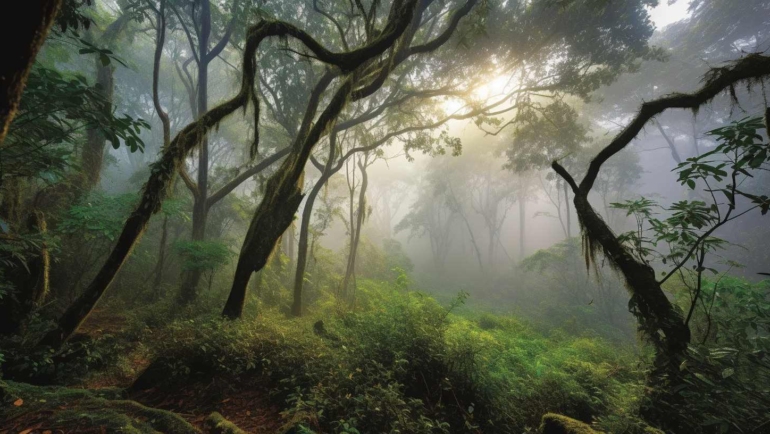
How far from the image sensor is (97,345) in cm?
553

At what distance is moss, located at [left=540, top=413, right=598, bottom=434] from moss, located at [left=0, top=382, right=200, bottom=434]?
3677 millimetres

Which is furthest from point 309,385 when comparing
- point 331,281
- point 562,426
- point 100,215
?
point 331,281

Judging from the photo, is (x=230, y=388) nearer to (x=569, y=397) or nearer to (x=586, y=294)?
(x=569, y=397)

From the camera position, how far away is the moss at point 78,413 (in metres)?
2.65

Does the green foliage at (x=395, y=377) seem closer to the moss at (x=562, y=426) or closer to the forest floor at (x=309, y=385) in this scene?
the forest floor at (x=309, y=385)

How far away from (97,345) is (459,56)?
1370cm

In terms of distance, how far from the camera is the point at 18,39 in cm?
109

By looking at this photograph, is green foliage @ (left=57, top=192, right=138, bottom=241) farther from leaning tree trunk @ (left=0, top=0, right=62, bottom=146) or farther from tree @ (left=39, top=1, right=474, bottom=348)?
leaning tree trunk @ (left=0, top=0, right=62, bottom=146)

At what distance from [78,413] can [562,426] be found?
15.9ft

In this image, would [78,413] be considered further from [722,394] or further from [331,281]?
[331,281]

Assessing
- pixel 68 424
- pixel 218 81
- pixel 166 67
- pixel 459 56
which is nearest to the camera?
pixel 68 424

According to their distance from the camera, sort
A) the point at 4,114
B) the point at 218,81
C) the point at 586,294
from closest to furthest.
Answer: the point at 4,114
the point at 586,294
the point at 218,81

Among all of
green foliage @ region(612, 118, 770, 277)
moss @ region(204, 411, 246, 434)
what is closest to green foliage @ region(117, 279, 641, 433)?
moss @ region(204, 411, 246, 434)

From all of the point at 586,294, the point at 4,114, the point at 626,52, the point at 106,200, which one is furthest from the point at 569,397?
the point at 586,294
